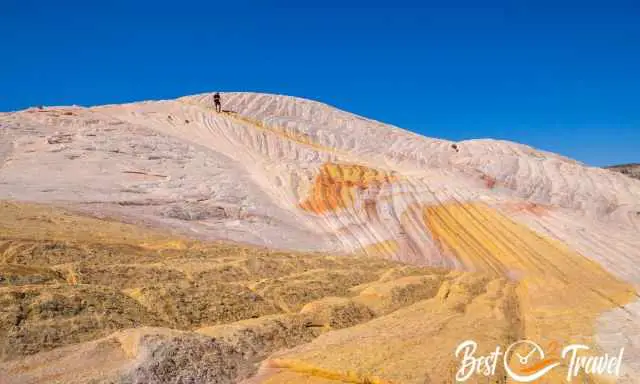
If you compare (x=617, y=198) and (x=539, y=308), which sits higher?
(x=617, y=198)

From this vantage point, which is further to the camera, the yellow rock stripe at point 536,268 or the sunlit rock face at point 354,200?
the sunlit rock face at point 354,200

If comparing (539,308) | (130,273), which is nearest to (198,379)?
(130,273)

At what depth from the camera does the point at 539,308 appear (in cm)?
1061

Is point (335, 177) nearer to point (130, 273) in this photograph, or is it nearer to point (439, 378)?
point (130, 273)

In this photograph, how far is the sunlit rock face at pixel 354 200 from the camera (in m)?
11.8

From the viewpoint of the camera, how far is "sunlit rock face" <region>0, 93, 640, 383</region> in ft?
38.6

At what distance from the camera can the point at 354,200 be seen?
19.2 m

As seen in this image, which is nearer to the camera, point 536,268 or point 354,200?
point 536,268

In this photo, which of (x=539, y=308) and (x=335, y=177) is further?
(x=335, y=177)

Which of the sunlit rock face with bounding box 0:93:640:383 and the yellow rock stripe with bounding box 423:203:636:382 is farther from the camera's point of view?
the sunlit rock face with bounding box 0:93:640:383

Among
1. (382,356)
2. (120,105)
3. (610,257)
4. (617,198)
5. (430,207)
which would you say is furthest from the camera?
(120,105)

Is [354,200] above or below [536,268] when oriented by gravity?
above

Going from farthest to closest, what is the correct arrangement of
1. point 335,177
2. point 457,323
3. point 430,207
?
point 335,177 → point 430,207 → point 457,323

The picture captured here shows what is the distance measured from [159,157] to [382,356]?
15.4 m
